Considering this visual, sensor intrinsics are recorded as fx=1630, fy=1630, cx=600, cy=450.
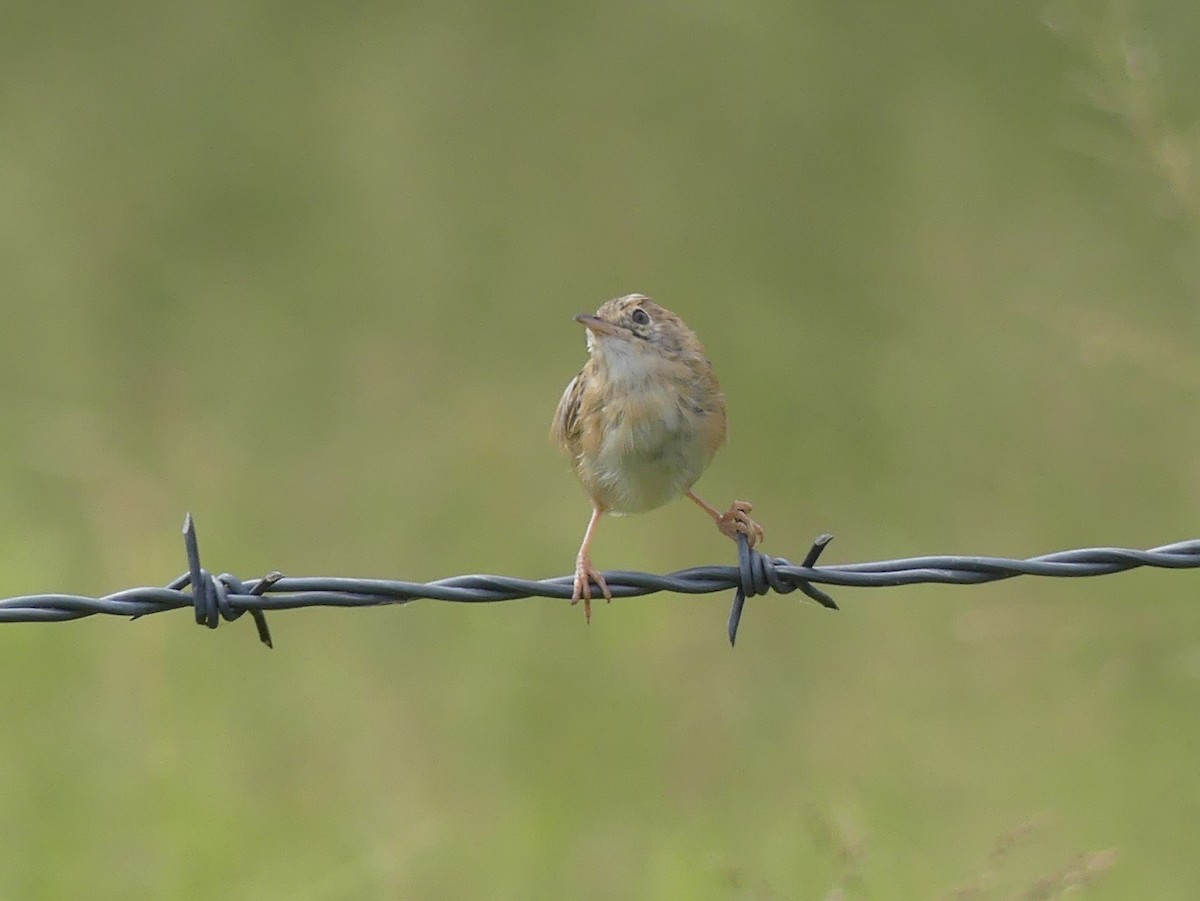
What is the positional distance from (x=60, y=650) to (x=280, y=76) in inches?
176

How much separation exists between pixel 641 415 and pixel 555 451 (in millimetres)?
2527

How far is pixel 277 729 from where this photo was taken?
5.79m

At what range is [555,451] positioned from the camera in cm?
729

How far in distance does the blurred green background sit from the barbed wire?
807mm

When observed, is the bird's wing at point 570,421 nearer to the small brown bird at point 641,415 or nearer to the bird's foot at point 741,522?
the small brown bird at point 641,415

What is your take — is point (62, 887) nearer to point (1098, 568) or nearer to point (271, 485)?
point (271, 485)

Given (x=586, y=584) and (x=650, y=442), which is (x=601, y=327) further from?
(x=586, y=584)

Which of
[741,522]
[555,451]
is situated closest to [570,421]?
[741,522]

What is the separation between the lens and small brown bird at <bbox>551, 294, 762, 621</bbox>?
4801 mm

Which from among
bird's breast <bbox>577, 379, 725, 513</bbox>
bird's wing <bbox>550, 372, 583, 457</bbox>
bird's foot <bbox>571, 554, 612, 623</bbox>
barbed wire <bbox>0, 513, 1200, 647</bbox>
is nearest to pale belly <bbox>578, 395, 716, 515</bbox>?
bird's breast <bbox>577, 379, 725, 513</bbox>

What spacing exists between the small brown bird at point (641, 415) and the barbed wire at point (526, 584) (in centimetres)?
102

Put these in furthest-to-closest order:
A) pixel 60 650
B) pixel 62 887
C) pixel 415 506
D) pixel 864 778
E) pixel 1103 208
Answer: pixel 1103 208 → pixel 415 506 → pixel 864 778 → pixel 60 650 → pixel 62 887

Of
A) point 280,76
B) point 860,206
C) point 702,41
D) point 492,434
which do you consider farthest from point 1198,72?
point 280,76

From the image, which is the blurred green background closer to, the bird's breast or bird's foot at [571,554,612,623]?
bird's foot at [571,554,612,623]
